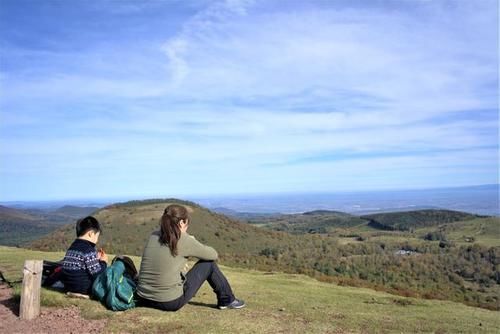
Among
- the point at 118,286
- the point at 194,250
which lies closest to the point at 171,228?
the point at 194,250

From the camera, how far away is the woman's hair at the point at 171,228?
32.0 feet

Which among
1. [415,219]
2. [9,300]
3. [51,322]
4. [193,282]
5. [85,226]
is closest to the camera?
[51,322]

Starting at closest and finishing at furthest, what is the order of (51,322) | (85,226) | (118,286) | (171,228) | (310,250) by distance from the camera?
(171,228)
(51,322)
(118,286)
(85,226)
(310,250)

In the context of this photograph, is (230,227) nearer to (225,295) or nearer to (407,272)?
(407,272)

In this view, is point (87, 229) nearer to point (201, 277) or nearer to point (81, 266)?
point (81, 266)

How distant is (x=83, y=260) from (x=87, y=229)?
78 centimetres

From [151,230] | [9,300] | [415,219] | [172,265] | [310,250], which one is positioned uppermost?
[172,265]

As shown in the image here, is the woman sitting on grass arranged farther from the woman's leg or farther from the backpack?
the backpack

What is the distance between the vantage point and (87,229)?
420 inches

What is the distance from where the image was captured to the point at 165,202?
64.3 meters

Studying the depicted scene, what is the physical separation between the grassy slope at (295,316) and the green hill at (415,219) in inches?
4019

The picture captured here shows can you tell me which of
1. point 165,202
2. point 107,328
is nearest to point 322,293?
point 107,328

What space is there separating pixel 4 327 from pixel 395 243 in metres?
69.3

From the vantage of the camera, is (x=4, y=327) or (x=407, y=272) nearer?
(x=4, y=327)
